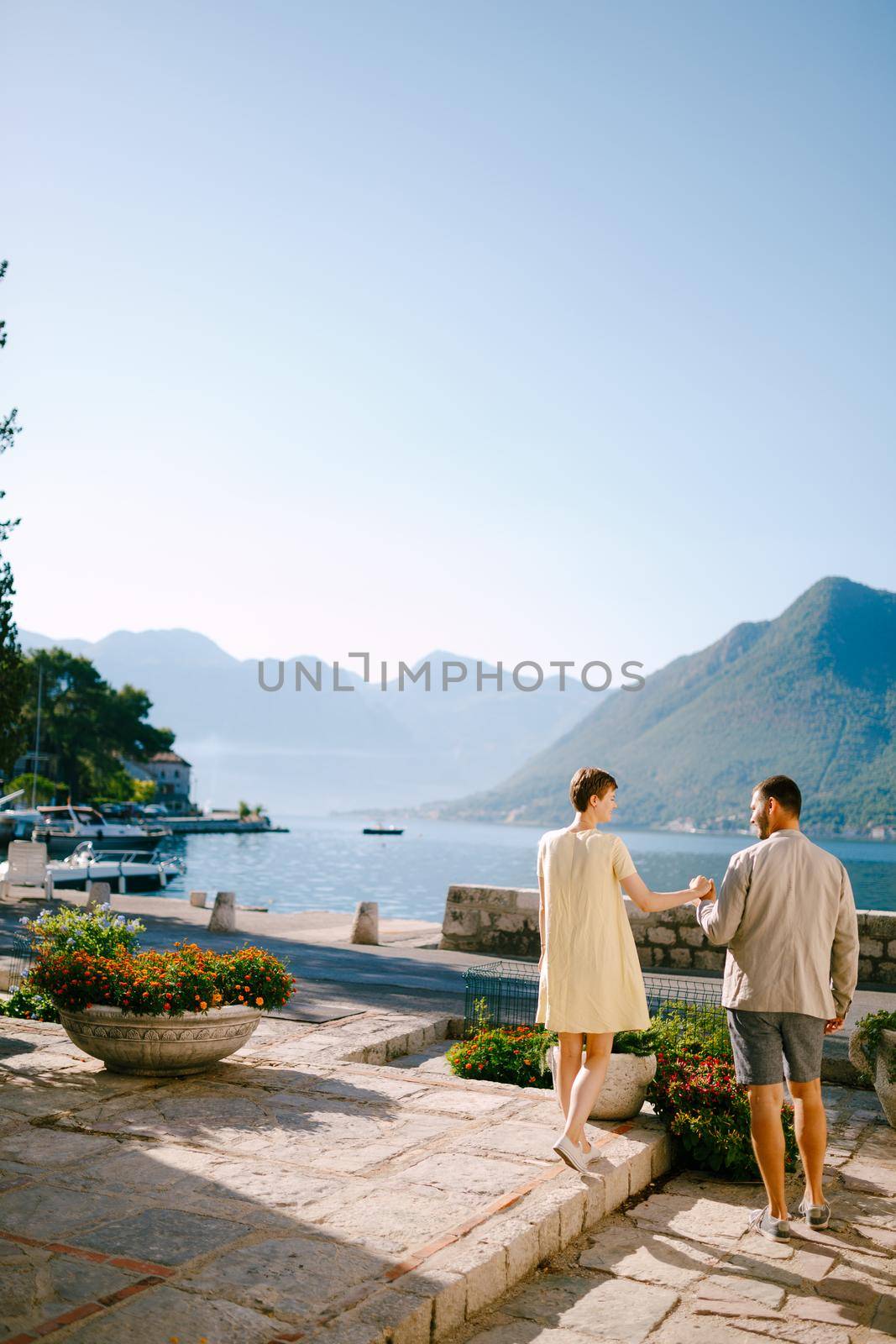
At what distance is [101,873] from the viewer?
149ft

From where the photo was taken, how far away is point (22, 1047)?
8.31 metres

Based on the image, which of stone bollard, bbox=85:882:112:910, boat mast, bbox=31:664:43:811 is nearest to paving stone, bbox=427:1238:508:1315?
stone bollard, bbox=85:882:112:910

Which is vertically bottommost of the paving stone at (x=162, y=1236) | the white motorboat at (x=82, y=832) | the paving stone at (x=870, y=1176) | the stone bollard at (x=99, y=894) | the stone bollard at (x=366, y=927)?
the white motorboat at (x=82, y=832)

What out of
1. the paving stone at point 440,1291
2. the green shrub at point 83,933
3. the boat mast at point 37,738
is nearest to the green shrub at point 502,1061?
the green shrub at point 83,933

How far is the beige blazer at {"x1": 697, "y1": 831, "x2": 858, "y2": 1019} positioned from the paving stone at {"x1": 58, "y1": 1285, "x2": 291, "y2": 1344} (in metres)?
2.55

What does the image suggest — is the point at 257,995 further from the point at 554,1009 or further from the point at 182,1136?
the point at 554,1009

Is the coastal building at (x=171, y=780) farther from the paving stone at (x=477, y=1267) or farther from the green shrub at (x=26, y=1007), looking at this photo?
the paving stone at (x=477, y=1267)

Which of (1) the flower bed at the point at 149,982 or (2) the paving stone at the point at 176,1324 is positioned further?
(1) the flower bed at the point at 149,982

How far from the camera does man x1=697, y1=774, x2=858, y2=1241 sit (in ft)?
17.1

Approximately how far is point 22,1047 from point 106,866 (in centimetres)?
3911

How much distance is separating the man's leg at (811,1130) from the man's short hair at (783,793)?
1278 millimetres

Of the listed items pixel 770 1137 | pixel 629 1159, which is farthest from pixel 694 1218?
pixel 770 1137

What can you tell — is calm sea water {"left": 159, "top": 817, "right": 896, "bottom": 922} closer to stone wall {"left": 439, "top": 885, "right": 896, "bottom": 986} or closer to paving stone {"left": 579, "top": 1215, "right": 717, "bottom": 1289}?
stone wall {"left": 439, "top": 885, "right": 896, "bottom": 986}

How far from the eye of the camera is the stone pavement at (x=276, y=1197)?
3.99 m
